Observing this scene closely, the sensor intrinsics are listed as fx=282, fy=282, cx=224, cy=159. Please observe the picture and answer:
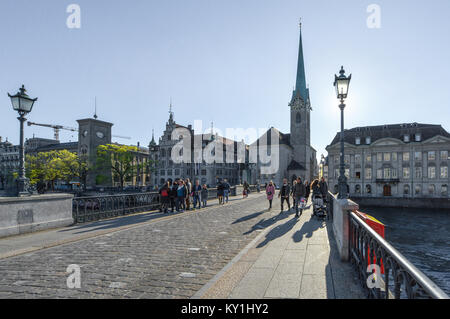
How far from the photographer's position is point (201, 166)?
73.3m

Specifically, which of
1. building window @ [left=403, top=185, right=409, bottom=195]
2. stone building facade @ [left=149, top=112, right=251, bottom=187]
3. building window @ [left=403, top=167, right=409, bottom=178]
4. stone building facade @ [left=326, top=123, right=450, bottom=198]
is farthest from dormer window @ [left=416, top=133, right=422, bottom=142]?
stone building facade @ [left=149, top=112, right=251, bottom=187]

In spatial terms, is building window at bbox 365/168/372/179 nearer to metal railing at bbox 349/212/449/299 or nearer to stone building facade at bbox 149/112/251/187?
stone building facade at bbox 149/112/251/187

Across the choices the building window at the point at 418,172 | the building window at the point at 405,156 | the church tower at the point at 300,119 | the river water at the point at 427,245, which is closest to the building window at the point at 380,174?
the building window at the point at 405,156

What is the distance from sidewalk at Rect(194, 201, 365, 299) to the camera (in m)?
4.26

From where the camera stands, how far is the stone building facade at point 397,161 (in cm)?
5550

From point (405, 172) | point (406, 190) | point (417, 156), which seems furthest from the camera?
point (405, 172)

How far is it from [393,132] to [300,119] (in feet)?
78.2

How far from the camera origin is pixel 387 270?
9.76ft

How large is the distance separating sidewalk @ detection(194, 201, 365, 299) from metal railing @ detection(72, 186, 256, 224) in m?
7.55

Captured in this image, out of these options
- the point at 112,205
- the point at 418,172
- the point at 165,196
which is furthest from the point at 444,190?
the point at 112,205

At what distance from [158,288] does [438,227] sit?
34315 mm

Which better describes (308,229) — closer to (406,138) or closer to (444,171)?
(444,171)
